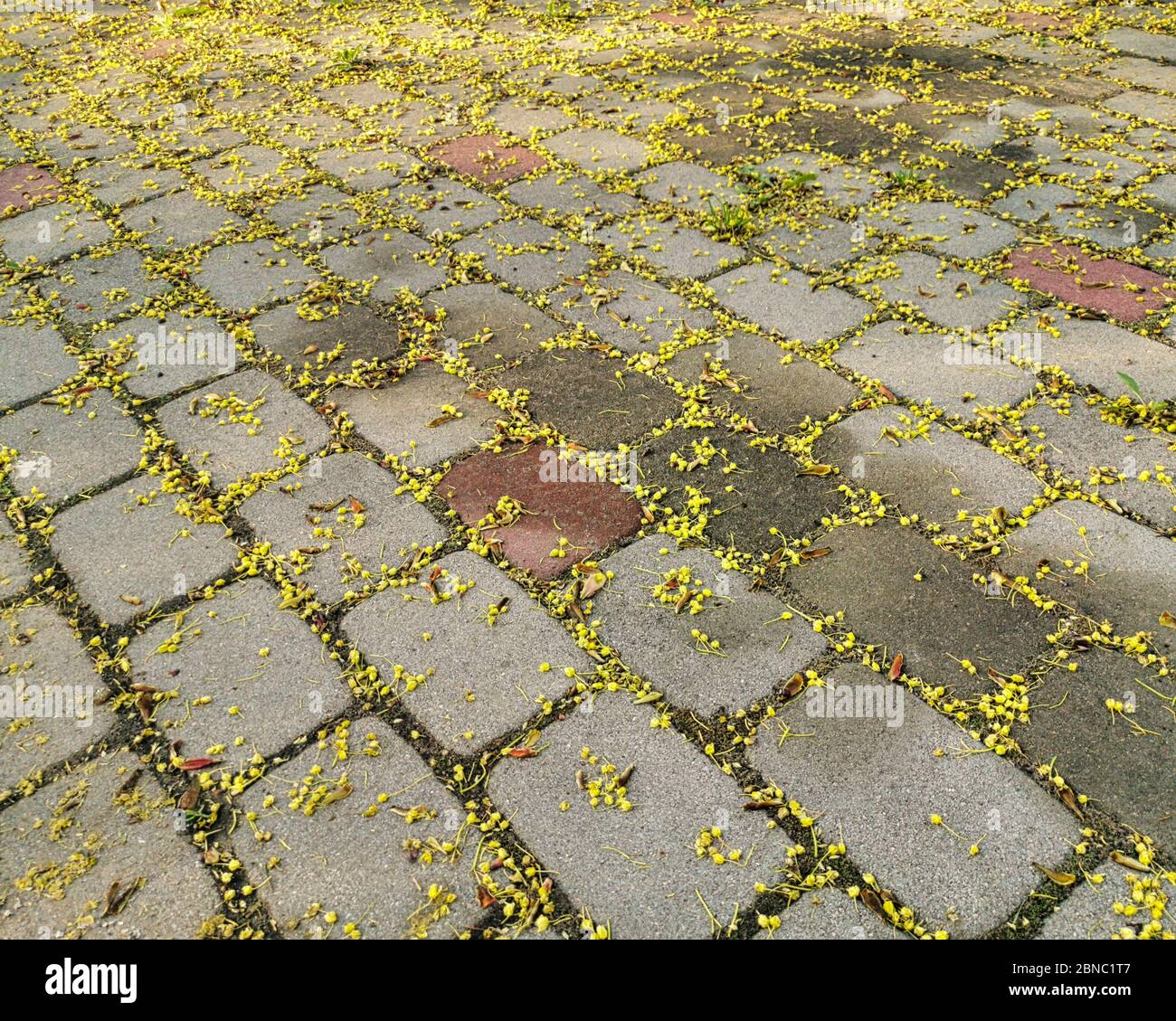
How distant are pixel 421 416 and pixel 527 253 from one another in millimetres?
1493

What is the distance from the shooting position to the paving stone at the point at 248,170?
18.2 ft

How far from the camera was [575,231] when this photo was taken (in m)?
4.94

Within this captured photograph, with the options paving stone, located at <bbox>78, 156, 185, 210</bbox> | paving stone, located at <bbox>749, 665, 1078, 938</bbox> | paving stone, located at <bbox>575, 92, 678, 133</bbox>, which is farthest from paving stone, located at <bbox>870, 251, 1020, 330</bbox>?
paving stone, located at <bbox>78, 156, 185, 210</bbox>

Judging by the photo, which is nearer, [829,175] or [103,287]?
[103,287]

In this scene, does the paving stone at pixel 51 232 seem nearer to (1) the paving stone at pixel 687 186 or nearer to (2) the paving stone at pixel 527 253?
(2) the paving stone at pixel 527 253

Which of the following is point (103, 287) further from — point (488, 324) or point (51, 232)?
point (488, 324)

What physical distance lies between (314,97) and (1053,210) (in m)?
5.26

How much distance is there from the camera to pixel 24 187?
5602 millimetres

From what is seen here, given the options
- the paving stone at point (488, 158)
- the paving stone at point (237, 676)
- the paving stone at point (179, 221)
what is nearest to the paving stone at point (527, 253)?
the paving stone at point (488, 158)

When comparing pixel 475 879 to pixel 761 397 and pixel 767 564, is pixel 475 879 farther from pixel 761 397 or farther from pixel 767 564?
pixel 761 397

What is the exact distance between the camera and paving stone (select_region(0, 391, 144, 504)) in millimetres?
3467

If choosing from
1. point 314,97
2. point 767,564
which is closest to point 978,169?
point 767,564

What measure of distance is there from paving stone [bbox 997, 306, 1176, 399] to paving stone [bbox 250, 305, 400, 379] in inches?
112

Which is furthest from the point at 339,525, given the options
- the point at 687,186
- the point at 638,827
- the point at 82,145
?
the point at 82,145
